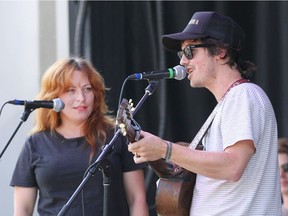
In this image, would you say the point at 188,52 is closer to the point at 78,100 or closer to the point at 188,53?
the point at 188,53

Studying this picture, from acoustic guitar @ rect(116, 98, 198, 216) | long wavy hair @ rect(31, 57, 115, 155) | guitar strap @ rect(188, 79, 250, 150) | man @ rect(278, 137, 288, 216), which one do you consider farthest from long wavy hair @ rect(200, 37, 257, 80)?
man @ rect(278, 137, 288, 216)

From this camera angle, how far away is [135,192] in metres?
3.55

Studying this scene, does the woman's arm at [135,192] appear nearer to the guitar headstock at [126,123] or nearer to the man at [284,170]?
the man at [284,170]

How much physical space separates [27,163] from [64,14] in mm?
1671

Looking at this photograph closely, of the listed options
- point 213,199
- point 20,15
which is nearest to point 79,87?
point 213,199

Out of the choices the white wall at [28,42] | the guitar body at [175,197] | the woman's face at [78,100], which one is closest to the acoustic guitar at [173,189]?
the guitar body at [175,197]

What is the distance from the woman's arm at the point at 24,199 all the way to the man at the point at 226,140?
1052 millimetres

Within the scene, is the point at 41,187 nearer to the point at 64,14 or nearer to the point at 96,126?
the point at 96,126

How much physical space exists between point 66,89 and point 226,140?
1235mm

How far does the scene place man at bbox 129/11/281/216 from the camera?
8.55ft

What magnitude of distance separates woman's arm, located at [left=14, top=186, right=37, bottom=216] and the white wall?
4.11 feet

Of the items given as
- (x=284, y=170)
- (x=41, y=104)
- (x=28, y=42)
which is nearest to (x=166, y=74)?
(x=41, y=104)

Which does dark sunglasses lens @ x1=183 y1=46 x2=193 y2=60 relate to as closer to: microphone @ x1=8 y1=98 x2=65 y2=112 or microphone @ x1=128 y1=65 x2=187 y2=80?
microphone @ x1=128 y1=65 x2=187 y2=80

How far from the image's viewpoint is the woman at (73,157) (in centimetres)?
343
